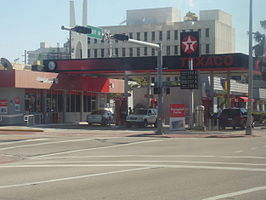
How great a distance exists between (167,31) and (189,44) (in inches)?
3012

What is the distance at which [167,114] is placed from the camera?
51000 millimetres

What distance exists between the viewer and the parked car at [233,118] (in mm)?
38281

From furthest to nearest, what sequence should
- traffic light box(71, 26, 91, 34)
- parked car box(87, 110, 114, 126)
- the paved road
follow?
parked car box(87, 110, 114, 126) < traffic light box(71, 26, 91, 34) < the paved road

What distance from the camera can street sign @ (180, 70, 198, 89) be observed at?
3584 cm

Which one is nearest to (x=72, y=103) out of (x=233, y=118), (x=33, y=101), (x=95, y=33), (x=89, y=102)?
(x=89, y=102)

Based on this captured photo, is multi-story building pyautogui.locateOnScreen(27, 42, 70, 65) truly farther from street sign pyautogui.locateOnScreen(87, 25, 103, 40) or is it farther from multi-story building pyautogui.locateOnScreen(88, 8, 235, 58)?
street sign pyautogui.locateOnScreen(87, 25, 103, 40)

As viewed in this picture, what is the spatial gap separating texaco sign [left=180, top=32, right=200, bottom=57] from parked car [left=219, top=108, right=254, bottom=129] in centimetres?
564

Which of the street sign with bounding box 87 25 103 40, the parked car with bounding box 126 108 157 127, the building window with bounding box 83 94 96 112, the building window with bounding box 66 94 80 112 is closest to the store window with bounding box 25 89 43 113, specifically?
the building window with bounding box 66 94 80 112

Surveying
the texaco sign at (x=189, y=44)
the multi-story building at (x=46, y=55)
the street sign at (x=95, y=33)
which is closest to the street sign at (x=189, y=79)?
the texaco sign at (x=189, y=44)

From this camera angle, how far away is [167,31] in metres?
112

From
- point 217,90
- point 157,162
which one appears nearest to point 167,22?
point 217,90

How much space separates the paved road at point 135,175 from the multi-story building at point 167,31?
89361mm

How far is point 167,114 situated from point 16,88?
17.1m

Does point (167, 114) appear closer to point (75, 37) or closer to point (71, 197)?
point (75, 37)
